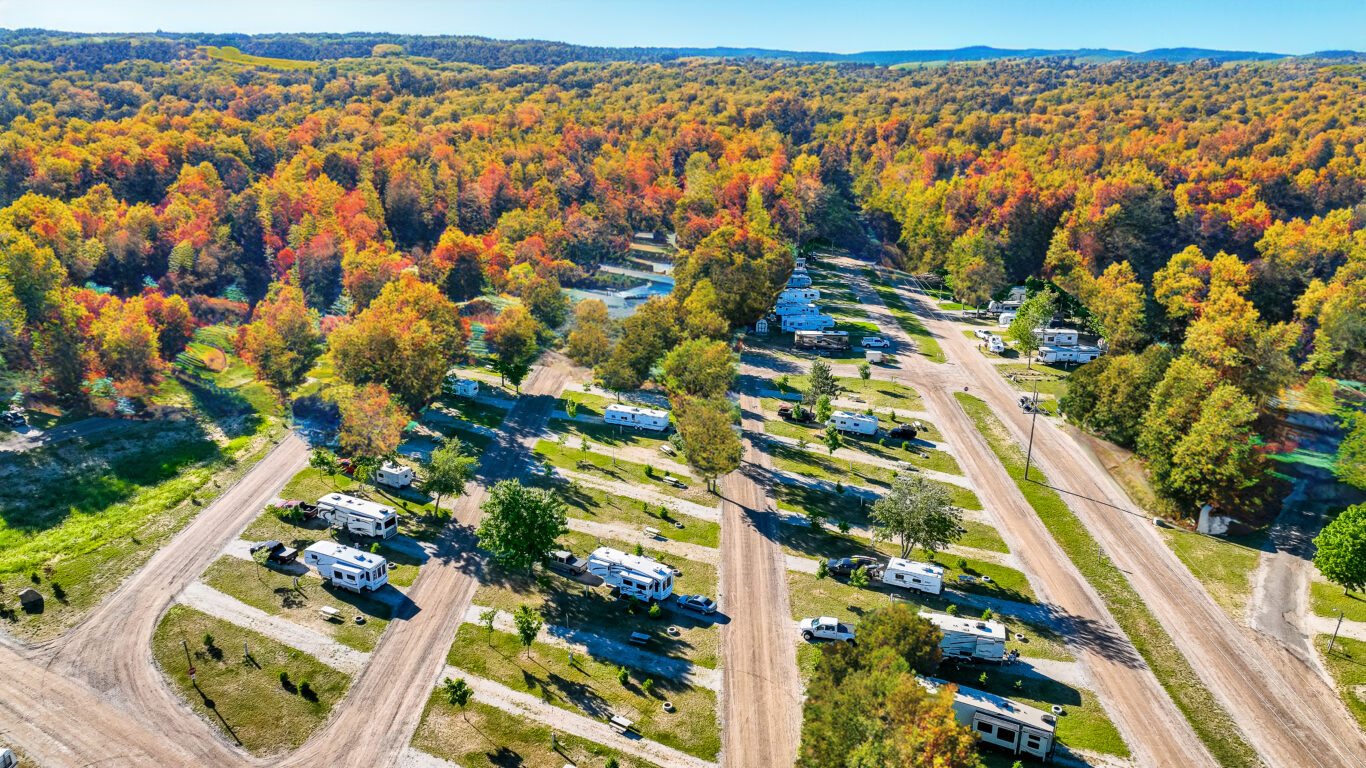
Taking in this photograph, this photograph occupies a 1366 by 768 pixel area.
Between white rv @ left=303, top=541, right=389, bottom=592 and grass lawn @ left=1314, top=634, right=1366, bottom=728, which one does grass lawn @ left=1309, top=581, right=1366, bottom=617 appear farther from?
white rv @ left=303, top=541, right=389, bottom=592

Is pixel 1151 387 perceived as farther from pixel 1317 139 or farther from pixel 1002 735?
pixel 1317 139

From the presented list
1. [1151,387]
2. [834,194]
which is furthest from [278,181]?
[1151,387]

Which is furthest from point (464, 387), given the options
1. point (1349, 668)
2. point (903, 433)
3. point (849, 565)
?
point (1349, 668)

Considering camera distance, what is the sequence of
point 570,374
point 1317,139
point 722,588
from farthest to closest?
1. point 1317,139
2. point 570,374
3. point 722,588

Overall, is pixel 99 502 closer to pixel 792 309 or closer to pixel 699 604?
pixel 699 604

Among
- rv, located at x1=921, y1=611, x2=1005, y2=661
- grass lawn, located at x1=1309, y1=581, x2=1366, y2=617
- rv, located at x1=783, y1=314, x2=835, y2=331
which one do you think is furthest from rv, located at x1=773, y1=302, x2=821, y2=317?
rv, located at x1=921, y1=611, x2=1005, y2=661

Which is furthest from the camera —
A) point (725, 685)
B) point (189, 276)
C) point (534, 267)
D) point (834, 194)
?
point (834, 194)

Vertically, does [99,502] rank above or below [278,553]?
below
